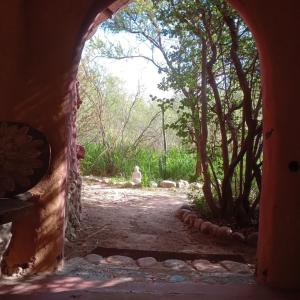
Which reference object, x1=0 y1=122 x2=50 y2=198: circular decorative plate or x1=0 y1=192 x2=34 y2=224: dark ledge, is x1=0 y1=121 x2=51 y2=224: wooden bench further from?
x1=0 y1=192 x2=34 y2=224: dark ledge

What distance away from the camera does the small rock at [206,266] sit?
3447 mm

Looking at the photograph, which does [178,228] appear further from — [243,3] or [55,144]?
[243,3]

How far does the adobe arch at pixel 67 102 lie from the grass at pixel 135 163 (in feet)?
22.6

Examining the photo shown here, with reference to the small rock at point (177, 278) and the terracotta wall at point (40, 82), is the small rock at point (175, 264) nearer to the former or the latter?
the small rock at point (177, 278)

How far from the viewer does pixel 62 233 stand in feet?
10.5

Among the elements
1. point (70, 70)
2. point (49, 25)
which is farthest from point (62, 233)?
point (49, 25)

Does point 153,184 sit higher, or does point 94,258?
point 153,184

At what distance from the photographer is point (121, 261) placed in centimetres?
367

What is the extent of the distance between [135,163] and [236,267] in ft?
23.8

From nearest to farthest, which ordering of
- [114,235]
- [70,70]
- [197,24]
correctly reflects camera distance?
1. [70,70]
2. [114,235]
3. [197,24]

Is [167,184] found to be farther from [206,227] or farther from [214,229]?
[214,229]

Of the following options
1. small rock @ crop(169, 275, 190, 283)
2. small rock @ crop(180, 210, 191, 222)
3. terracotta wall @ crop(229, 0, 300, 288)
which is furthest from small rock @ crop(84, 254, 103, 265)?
small rock @ crop(180, 210, 191, 222)

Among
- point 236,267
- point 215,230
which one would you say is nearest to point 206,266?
point 236,267

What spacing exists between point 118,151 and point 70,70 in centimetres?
783
